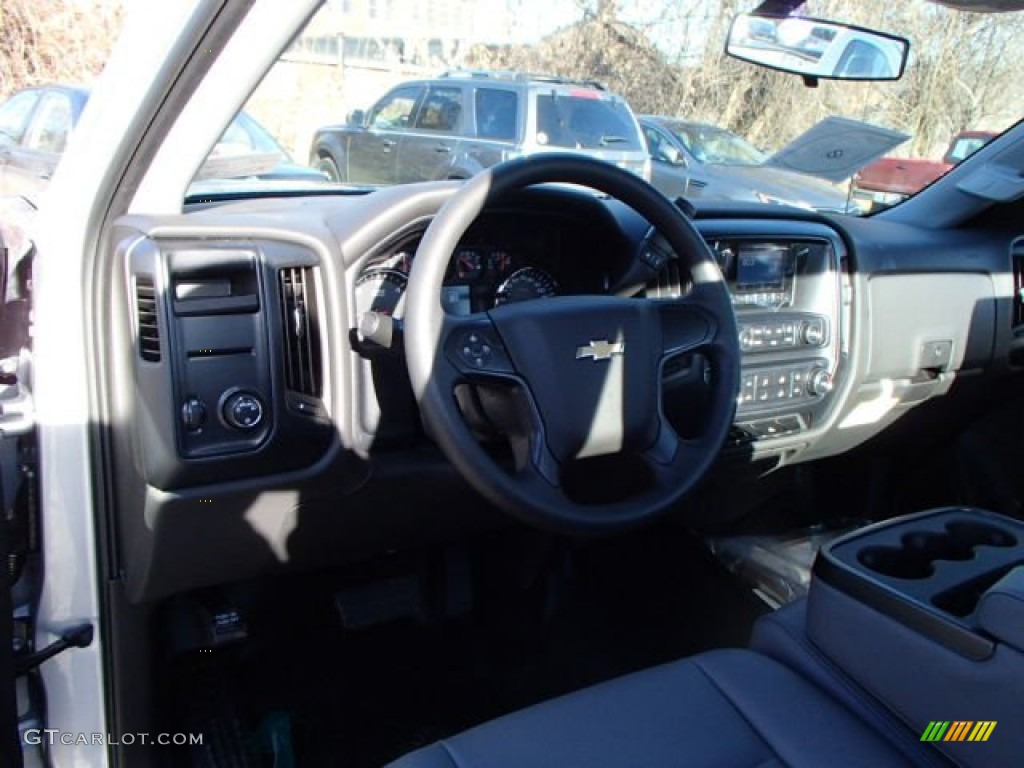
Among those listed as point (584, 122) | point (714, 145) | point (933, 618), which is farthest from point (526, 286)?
point (584, 122)

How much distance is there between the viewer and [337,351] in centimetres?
175

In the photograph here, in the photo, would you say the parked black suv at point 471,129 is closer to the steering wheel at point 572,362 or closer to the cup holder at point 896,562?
the steering wheel at point 572,362

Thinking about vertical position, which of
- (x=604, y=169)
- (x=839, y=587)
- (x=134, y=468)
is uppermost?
(x=604, y=169)

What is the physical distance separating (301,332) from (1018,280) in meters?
2.38

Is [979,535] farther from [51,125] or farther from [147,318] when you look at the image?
[51,125]

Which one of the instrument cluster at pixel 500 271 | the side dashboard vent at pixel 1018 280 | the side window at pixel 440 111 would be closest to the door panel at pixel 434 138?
the side window at pixel 440 111

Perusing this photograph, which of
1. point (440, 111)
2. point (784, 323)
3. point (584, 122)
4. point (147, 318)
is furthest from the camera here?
point (584, 122)

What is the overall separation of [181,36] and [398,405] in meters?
0.82

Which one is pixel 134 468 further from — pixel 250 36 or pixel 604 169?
pixel 604 169

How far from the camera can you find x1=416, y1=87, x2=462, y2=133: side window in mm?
3392

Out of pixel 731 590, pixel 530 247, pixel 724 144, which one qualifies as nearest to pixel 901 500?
pixel 731 590

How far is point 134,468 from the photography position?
5.62 feet

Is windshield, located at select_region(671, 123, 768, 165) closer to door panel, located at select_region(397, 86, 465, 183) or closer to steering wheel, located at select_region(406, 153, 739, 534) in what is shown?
door panel, located at select_region(397, 86, 465, 183)

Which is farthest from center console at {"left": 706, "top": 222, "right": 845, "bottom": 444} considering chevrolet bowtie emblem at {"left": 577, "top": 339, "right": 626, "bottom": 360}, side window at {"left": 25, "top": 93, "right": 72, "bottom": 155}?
side window at {"left": 25, "top": 93, "right": 72, "bottom": 155}
